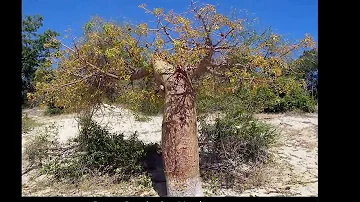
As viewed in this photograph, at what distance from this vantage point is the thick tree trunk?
13.0 feet

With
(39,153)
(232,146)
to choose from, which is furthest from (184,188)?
(39,153)

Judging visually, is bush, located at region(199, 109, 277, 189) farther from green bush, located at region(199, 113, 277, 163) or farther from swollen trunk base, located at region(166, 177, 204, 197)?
swollen trunk base, located at region(166, 177, 204, 197)

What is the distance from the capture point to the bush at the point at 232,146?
5.13 metres

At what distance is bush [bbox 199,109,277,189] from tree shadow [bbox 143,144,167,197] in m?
0.69

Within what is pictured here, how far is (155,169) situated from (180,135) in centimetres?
163

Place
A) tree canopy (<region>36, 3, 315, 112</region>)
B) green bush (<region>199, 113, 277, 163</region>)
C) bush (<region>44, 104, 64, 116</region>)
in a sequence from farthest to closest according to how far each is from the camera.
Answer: bush (<region>44, 104, 64, 116</region>) → green bush (<region>199, 113, 277, 163</region>) → tree canopy (<region>36, 3, 315, 112</region>)

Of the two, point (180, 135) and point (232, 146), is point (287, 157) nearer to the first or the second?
point (232, 146)

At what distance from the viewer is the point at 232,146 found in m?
5.70

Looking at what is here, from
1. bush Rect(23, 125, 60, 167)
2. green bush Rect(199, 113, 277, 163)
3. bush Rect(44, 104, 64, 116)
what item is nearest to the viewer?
green bush Rect(199, 113, 277, 163)

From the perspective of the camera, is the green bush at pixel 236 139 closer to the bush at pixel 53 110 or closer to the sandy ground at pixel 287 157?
the sandy ground at pixel 287 157

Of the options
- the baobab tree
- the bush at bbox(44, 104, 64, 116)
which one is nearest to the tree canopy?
the baobab tree
